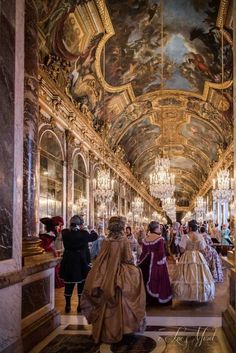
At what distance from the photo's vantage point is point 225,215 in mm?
26500

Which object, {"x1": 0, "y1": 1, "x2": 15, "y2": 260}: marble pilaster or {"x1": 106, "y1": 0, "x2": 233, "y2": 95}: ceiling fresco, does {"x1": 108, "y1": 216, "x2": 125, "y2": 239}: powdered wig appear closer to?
{"x1": 0, "y1": 1, "x2": 15, "y2": 260}: marble pilaster

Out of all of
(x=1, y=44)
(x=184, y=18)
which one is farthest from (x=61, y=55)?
(x=1, y=44)

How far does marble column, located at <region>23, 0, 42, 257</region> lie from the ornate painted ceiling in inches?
156

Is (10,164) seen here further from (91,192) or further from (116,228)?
(91,192)

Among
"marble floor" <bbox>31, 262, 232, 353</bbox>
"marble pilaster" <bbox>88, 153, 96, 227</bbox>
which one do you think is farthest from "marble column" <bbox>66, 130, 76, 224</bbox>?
"marble floor" <bbox>31, 262, 232, 353</bbox>

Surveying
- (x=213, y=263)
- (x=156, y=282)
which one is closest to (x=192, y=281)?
(x=156, y=282)

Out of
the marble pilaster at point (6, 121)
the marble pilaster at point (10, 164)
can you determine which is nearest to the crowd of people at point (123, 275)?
the marble pilaster at point (10, 164)

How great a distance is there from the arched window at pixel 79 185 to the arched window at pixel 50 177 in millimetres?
1779

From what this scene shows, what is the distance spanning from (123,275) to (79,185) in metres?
10.8

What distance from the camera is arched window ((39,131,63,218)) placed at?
1174 centimetres

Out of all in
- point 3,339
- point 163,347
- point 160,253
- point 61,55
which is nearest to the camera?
point 3,339

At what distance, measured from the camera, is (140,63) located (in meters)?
17.1

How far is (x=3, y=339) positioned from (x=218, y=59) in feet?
44.0

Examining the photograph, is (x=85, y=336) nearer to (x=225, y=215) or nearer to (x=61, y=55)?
(x=61, y=55)
